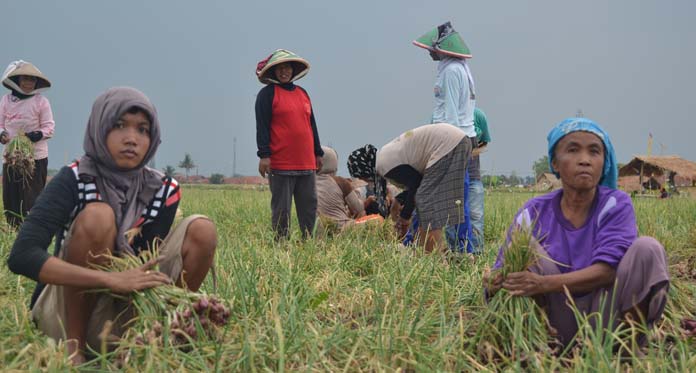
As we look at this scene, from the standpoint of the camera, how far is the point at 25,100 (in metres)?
5.79

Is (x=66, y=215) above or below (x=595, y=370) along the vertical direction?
above

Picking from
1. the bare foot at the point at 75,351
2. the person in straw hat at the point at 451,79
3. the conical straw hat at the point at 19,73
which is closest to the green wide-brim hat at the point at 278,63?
the person in straw hat at the point at 451,79

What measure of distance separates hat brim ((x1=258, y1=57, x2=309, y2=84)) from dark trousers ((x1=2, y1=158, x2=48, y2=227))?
→ 248 centimetres

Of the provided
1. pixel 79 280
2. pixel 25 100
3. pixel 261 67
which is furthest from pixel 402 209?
pixel 25 100

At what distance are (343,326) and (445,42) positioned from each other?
3.32 m

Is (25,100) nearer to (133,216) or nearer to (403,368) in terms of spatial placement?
(133,216)

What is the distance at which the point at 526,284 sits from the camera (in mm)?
2098

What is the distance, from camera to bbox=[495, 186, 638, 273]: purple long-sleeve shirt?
2.17 meters

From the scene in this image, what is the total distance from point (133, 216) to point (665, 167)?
69.0 feet

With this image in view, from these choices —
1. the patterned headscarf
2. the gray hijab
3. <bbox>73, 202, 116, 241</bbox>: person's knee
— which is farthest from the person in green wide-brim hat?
<bbox>73, 202, 116, 241</bbox>: person's knee

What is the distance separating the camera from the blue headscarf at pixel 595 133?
91.5 inches

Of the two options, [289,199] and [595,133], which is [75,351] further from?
[289,199]

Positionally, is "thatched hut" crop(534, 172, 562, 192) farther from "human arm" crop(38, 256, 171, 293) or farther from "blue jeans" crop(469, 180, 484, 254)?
"human arm" crop(38, 256, 171, 293)

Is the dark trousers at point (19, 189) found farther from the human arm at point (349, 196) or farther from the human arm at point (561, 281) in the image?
the human arm at point (561, 281)
